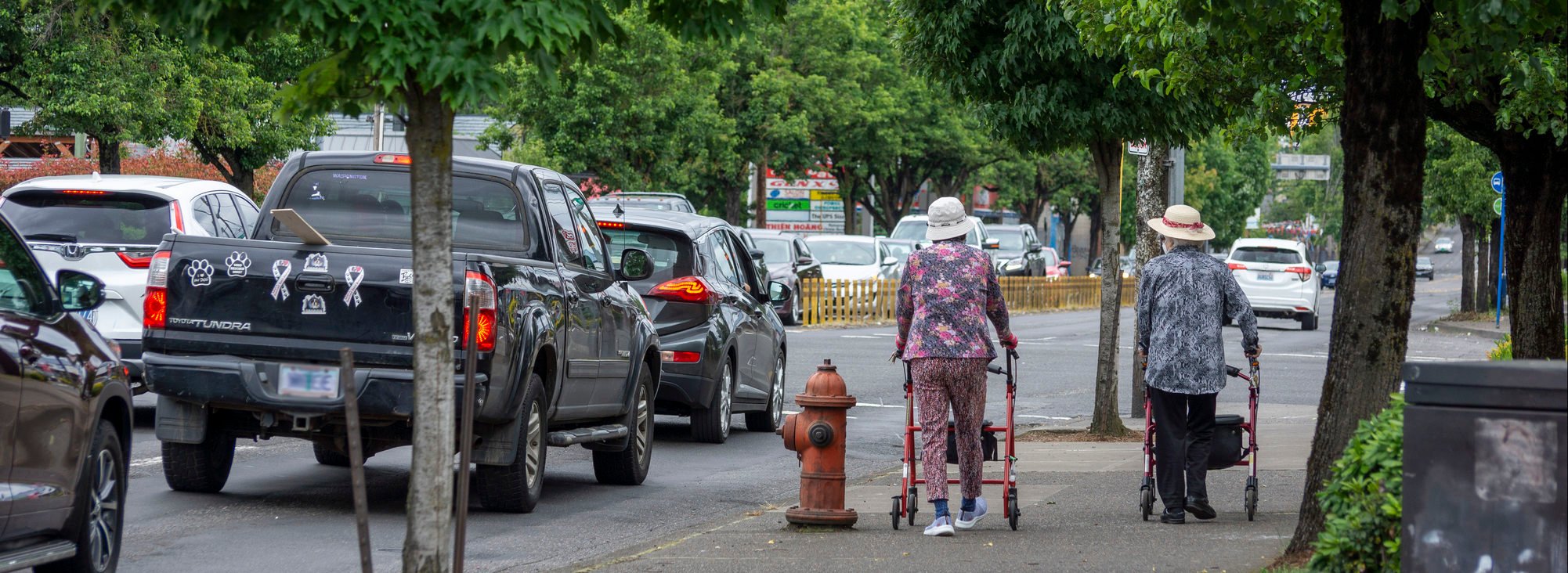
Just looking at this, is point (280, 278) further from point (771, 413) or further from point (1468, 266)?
point (1468, 266)

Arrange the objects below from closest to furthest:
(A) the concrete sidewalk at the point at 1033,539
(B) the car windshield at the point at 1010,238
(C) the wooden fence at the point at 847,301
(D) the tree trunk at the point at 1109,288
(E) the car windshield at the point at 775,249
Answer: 1. (A) the concrete sidewalk at the point at 1033,539
2. (D) the tree trunk at the point at 1109,288
3. (E) the car windshield at the point at 775,249
4. (C) the wooden fence at the point at 847,301
5. (B) the car windshield at the point at 1010,238

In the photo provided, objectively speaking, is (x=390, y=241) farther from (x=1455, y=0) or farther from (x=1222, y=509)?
(x=1455, y=0)

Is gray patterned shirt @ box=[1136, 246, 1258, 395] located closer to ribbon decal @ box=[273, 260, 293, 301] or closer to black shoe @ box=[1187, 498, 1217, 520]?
black shoe @ box=[1187, 498, 1217, 520]

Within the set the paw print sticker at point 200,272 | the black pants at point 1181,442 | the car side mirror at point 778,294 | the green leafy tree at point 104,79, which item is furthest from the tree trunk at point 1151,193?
the green leafy tree at point 104,79

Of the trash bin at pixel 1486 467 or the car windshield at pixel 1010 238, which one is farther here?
the car windshield at pixel 1010 238

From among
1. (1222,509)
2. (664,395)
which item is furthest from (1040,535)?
(664,395)

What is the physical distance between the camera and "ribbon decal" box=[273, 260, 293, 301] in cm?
820

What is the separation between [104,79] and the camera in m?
24.8

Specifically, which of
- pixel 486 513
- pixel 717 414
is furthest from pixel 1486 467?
pixel 717 414

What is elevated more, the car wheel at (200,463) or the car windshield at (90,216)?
the car windshield at (90,216)

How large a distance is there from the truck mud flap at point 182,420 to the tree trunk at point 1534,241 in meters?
9.70

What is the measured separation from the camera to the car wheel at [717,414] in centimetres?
1262

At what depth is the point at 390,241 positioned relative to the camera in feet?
31.2

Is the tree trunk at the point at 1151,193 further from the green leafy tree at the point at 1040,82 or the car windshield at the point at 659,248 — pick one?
the car windshield at the point at 659,248
